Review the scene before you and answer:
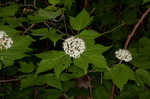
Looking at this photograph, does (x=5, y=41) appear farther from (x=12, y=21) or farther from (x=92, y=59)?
(x=92, y=59)

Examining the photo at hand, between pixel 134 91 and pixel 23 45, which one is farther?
pixel 134 91

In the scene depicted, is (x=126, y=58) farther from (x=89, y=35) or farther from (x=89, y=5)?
(x=89, y=5)

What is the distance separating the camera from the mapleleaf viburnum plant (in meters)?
2.04

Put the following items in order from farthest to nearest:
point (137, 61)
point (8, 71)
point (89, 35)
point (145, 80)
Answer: point (8, 71), point (137, 61), point (145, 80), point (89, 35)

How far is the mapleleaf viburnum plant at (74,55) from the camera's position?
2043mm

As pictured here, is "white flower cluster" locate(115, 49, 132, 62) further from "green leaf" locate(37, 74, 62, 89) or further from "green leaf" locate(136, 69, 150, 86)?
"green leaf" locate(37, 74, 62, 89)

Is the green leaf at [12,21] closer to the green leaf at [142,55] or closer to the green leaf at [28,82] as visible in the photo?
the green leaf at [28,82]

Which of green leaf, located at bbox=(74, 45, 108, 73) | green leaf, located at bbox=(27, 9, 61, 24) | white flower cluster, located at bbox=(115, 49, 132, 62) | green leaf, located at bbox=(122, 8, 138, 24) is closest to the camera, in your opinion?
green leaf, located at bbox=(74, 45, 108, 73)

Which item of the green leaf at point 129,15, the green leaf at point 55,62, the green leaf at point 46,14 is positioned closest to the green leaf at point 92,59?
the green leaf at point 55,62

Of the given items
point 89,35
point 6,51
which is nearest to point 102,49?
point 89,35

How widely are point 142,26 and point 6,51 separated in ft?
8.35

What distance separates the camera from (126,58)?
101 inches

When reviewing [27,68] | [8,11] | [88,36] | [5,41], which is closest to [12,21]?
[8,11]

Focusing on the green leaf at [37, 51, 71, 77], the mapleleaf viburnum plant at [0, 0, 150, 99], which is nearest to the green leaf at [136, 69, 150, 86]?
the mapleleaf viburnum plant at [0, 0, 150, 99]
